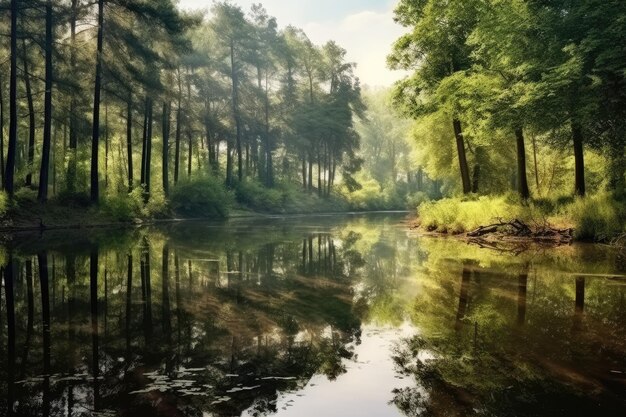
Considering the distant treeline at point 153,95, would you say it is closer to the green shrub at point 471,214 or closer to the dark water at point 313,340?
the dark water at point 313,340

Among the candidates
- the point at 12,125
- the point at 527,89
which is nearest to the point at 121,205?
the point at 12,125

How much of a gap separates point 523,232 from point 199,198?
1066 inches

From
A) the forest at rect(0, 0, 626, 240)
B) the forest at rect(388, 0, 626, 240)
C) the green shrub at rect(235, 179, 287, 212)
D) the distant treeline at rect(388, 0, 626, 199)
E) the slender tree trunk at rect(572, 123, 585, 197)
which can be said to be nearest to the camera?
the distant treeline at rect(388, 0, 626, 199)

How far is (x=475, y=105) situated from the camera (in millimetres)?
22266

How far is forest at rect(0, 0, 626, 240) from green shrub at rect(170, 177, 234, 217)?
114mm

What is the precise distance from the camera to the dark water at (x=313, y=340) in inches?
176

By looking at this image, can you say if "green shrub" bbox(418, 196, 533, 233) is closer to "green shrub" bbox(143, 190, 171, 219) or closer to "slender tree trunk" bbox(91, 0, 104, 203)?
"slender tree trunk" bbox(91, 0, 104, 203)

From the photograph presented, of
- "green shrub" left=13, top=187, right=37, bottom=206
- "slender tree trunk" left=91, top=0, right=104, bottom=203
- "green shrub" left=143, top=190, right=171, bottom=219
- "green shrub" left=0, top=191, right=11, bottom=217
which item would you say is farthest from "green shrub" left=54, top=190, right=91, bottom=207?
"green shrub" left=143, top=190, right=171, bottom=219

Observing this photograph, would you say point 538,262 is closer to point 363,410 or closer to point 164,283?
point 164,283

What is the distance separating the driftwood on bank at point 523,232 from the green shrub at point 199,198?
24.5m

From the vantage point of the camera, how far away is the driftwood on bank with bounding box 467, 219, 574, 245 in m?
17.9

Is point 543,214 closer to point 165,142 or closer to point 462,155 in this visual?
point 462,155

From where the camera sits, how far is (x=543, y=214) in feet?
65.0

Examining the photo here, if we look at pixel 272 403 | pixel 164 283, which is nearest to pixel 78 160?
pixel 164 283
